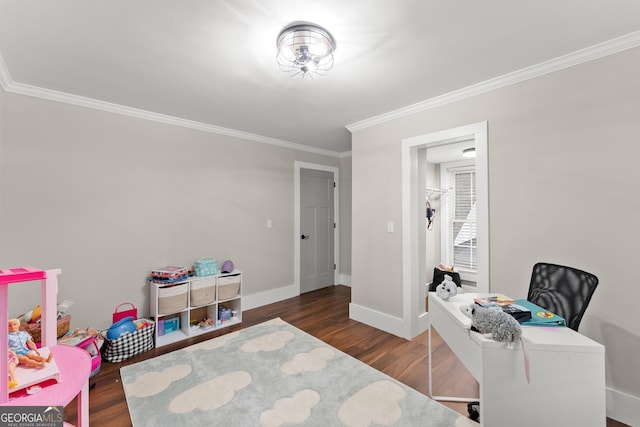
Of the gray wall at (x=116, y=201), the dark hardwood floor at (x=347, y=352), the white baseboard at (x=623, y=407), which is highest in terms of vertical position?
the gray wall at (x=116, y=201)

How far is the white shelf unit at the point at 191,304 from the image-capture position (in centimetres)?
291

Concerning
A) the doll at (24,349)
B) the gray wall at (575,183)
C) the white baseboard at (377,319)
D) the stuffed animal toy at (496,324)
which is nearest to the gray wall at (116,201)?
the white baseboard at (377,319)

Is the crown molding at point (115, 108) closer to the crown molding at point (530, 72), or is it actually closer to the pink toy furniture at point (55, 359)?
the crown molding at point (530, 72)

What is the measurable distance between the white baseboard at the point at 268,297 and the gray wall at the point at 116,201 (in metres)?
0.07

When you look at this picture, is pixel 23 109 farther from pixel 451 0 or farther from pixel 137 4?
pixel 451 0

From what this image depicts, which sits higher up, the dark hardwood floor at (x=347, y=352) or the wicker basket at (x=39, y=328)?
the wicker basket at (x=39, y=328)

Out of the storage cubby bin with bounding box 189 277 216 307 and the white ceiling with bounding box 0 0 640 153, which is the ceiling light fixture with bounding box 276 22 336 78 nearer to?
the white ceiling with bounding box 0 0 640 153

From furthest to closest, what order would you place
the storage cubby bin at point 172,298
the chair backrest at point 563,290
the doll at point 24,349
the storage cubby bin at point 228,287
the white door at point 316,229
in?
the white door at point 316,229 < the storage cubby bin at point 228,287 < the storage cubby bin at point 172,298 < the chair backrest at point 563,290 < the doll at point 24,349

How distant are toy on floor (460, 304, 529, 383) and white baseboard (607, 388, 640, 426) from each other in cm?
130

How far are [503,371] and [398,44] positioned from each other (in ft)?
6.49

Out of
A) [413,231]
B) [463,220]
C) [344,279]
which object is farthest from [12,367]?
[463,220]

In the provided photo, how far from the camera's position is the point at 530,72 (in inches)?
85.4

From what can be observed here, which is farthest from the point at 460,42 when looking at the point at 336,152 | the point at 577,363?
the point at 336,152

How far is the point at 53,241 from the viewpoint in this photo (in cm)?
258
